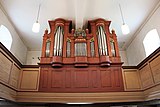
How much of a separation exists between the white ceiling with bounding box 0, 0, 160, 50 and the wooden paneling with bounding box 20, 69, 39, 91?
2380 millimetres

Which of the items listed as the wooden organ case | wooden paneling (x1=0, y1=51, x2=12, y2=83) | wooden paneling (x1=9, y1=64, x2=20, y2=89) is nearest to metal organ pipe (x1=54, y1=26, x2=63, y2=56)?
the wooden organ case

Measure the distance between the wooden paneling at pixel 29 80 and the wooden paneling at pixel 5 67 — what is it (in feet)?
2.88

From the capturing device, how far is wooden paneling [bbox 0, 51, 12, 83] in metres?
4.21

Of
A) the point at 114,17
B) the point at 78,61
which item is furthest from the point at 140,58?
the point at 78,61

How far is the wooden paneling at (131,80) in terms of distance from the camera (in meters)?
5.49

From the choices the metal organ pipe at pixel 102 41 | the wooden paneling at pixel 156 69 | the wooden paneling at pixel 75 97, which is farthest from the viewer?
the metal organ pipe at pixel 102 41

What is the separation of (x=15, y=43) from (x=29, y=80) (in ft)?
8.69

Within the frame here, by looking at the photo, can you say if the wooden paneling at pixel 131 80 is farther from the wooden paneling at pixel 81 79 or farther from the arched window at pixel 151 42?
the arched window at pixel 151 42

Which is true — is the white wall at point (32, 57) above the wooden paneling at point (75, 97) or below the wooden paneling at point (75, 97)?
above

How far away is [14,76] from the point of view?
505 centimetres

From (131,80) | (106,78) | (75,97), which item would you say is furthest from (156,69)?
(75,97)

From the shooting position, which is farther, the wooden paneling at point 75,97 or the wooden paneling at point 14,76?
the wooden paneling at point 75,97

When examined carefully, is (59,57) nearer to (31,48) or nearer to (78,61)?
(78,61)

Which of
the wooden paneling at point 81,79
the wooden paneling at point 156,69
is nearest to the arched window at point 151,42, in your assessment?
the wooden paneling at point 156,69
